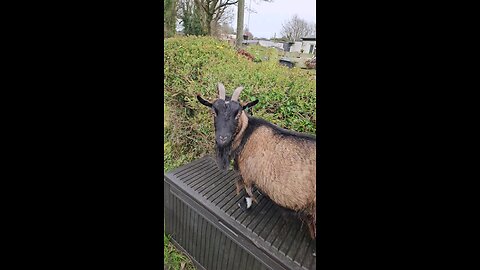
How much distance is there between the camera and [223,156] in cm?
155

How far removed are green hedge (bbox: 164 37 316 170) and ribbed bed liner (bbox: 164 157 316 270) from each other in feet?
0.52

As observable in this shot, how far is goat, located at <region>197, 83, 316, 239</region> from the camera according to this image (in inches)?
49.0

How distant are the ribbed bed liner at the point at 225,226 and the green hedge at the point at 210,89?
16cm

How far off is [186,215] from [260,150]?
632 millimetres

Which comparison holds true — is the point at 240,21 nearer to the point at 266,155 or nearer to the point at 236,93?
the point at 236,93

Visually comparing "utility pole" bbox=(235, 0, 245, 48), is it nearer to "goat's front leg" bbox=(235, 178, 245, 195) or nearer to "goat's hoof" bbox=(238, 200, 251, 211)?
"goat's front leg" bbox=(235, 178, 245, 195)

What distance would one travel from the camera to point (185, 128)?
1741mm

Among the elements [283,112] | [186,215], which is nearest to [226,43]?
[283,112]

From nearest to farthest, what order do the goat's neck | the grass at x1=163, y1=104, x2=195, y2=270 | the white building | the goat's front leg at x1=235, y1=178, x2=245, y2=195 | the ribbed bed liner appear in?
1. the white building
2. the ribbed bed liner
3. the goat's neck
4. the goat's front leg at x1=235, y1=178, x2=245, y2=195
5. the grass at x1=163, y1=104, x2=195, y2=270

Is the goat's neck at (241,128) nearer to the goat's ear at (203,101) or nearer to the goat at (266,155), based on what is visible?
the goat at (266,155)

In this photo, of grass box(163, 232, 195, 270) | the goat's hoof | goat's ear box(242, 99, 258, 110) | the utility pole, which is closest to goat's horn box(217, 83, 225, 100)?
goat's ear box(242, 99, 258, 110)

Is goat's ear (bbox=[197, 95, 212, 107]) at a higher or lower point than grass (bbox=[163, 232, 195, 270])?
higher

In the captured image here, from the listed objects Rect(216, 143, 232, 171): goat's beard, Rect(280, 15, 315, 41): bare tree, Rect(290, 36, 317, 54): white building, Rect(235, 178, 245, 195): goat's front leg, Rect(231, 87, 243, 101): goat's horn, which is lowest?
Rect(235, 178, 245, 195): goat's front leg

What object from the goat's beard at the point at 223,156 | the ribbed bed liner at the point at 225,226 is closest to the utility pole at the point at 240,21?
the goat's beard at the point at 223,156
